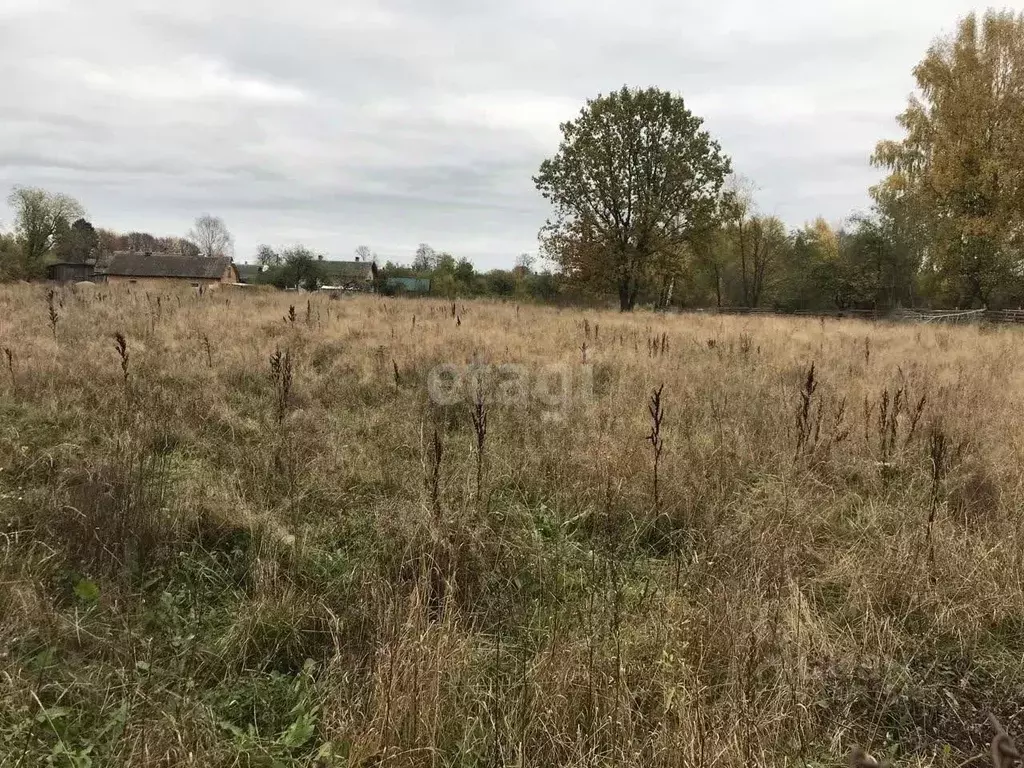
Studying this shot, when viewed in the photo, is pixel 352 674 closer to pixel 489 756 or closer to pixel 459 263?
pixel 489 756

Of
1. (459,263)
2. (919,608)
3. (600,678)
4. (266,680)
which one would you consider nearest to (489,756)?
(600,678)

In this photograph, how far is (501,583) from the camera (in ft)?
9.90

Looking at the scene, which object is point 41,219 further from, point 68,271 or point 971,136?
point 971,136

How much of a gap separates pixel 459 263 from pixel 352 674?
49.1 meters

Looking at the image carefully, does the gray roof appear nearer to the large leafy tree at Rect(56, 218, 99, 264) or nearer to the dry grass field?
the large leafy tree at Rect(56, 218, 99, 264)

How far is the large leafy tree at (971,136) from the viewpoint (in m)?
18.2

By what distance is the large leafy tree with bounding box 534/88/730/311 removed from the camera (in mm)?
28734

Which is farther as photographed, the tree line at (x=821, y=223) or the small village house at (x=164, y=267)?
the small village house at (x=164, y=267)

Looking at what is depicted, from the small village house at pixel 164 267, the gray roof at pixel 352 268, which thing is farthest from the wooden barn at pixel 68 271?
the gray roof at pixel 352 268

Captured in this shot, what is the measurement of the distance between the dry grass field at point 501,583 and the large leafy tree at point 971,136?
1762 centimetres

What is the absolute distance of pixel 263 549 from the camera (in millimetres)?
3201

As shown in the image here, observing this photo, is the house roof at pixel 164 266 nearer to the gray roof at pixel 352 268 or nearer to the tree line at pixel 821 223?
the gray roof at pixel 352 268

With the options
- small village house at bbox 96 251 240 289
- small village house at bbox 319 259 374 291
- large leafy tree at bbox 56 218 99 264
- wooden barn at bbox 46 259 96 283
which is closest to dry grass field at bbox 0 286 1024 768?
small village house at bbox 319 259 374 291

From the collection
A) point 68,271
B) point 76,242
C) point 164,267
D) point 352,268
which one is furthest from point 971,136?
point 76,242
